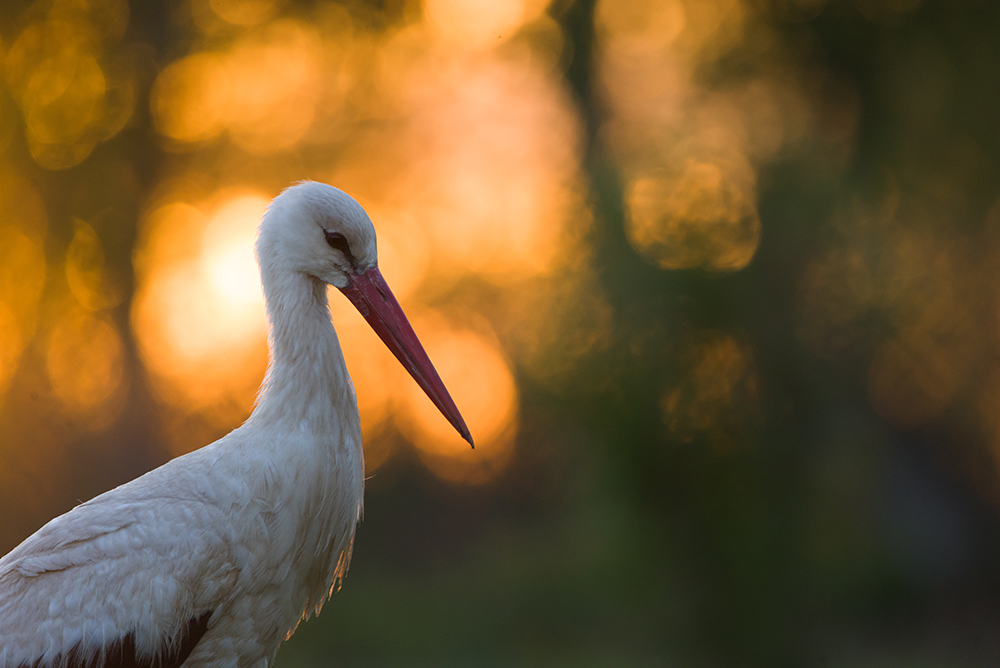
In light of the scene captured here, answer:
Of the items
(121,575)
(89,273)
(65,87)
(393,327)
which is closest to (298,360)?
(393,327)

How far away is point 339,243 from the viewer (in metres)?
2.56

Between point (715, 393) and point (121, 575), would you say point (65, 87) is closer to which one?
point (715, 393)

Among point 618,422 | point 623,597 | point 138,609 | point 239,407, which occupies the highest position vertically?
point 138,609

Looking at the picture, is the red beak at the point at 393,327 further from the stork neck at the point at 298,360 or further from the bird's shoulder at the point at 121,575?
the bird's shoulder at the point at 121,575

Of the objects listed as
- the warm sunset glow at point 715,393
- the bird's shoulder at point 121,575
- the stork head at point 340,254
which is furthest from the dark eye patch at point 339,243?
the warm sunset glow at point 715,393

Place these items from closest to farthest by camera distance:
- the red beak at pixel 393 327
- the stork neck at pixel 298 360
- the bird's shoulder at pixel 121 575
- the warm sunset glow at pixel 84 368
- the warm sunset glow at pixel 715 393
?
the bird's shoulder at pixel 121 575
the stork neck at pixel 298 360
the red beak at pixel 393 327
the warm sunset glow at pixel 715 393
the warm sunset glow at pixel 84 368

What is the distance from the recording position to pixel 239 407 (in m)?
7.28

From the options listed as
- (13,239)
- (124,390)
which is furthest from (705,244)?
(13,239)

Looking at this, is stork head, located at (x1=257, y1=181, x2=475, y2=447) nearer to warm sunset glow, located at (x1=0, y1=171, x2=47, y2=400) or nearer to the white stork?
the white stork

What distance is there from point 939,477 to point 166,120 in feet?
25.9

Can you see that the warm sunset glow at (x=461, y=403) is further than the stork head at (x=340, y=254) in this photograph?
Yes

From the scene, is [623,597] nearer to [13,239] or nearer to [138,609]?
[138,609]

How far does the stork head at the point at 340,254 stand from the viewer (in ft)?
8.28

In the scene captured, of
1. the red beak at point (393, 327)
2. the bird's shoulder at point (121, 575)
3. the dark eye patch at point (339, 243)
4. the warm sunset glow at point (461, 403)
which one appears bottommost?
the warm sunset glow at point (461, 403)
